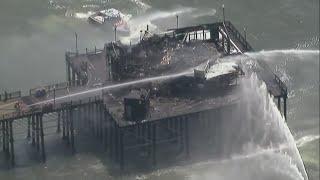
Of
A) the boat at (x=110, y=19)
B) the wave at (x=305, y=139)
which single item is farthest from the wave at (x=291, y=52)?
the wave at (x=305, y=139)

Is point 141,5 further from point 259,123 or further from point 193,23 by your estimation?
point 259,123

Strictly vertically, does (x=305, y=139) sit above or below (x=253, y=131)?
below

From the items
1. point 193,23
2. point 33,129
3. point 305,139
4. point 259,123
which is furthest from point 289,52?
point 33,129

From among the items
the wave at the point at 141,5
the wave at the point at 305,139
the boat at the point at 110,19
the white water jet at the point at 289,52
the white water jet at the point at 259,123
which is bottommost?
the wave at the point at 305,139

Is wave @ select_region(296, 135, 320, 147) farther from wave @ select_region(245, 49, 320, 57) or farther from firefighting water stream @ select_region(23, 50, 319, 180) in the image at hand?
wave @ select_region(245, 49, 320, 57)

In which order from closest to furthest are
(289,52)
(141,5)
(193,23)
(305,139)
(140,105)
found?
(140,105) → (305,139) → (289,52) → (193,23) → (141,5)

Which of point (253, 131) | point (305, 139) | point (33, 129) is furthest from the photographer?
point (253, 131)

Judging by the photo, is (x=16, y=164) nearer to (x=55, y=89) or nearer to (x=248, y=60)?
(x=55, y=89)

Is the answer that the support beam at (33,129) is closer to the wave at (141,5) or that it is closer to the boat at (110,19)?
the boat at (110,19)
